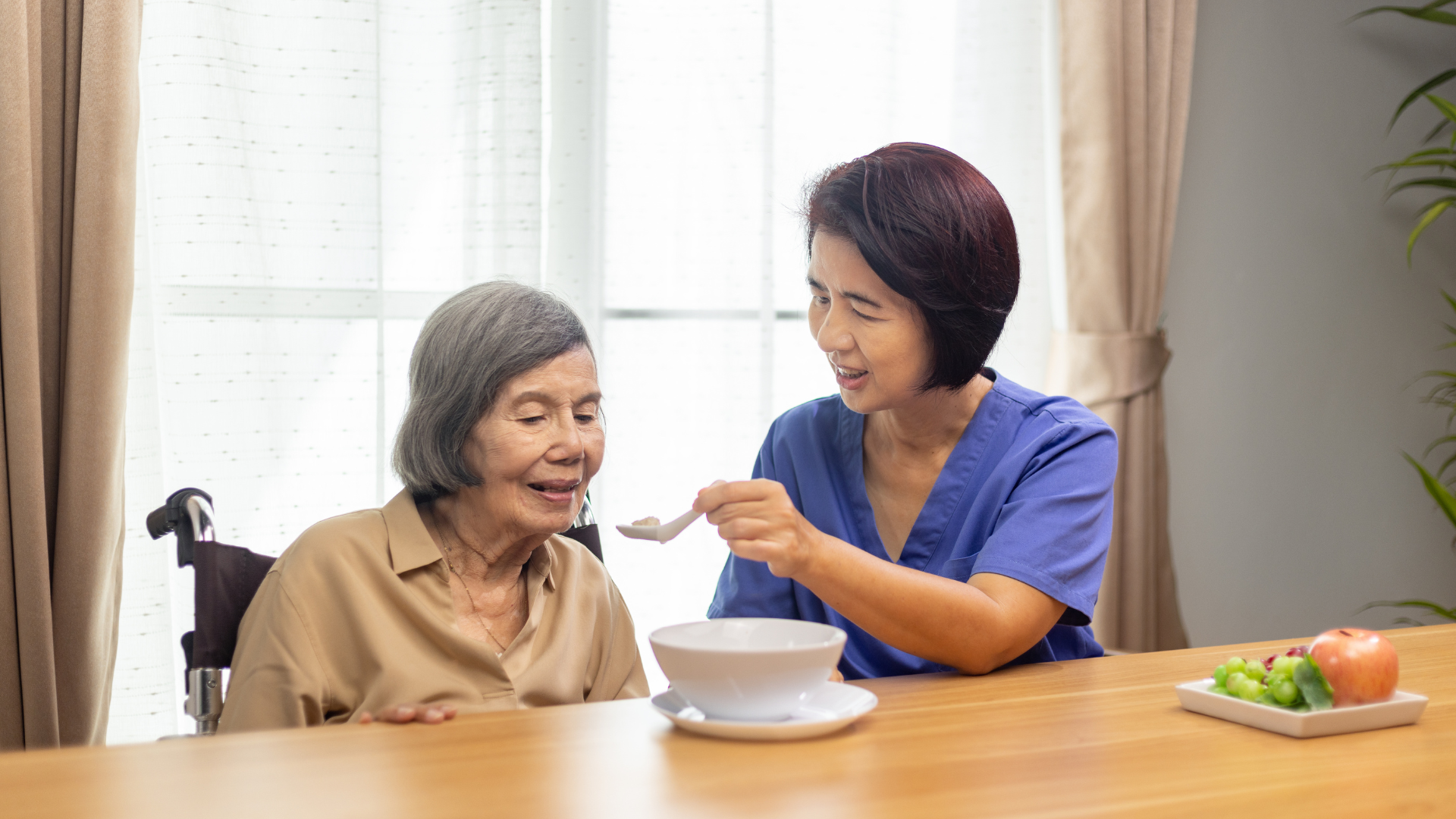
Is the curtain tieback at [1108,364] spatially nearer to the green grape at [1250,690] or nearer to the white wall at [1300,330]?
the white wall at [1300,330]

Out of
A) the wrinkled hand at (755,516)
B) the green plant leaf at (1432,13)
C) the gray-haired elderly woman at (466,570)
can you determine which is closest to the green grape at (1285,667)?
the wrinkled hand at (755,516)

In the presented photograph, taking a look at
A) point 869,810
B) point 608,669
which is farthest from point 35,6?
point 869,810

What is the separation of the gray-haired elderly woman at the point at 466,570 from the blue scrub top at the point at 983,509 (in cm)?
32

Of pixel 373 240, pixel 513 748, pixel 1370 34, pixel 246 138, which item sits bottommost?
pixel 513 748

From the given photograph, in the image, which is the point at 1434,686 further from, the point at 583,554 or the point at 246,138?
the point at 246,138

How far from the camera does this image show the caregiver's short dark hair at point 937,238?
153 centimetres

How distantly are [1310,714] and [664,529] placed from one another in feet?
2.24

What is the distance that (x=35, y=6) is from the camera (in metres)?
1.98

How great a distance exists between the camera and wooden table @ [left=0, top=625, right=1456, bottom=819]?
844mm

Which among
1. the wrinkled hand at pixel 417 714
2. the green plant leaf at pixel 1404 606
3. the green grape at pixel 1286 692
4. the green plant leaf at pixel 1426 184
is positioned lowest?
the green plant leaf at pixel 1404 606

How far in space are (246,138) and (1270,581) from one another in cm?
310

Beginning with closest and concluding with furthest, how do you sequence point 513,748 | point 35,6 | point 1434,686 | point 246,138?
point 513,748 < point 1434,686 < point 35,6 < point 246,138

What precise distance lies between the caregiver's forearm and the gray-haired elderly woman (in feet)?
1.21

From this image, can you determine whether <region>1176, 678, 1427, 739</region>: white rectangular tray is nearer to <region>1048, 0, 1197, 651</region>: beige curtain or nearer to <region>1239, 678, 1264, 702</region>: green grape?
<region>1239, 678, 1264, 702</region>: green grape
